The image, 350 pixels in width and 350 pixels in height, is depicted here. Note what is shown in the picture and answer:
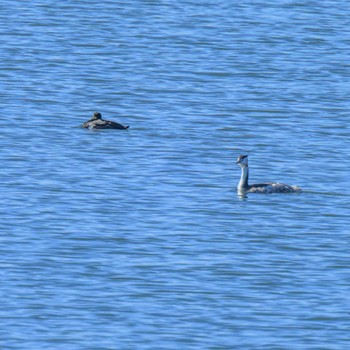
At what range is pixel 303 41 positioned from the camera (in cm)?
4875

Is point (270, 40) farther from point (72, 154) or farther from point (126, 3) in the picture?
point (72, 154)

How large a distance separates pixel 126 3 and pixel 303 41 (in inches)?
394

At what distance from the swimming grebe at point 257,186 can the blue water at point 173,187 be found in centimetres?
19

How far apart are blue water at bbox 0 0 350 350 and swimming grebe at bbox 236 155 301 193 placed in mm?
189

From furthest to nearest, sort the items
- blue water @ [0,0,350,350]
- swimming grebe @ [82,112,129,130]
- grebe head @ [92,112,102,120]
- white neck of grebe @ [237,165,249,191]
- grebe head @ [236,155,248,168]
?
grebe head @ [92,112,102,120] → swimming grebe @ [82,112,129,130] → grebe head @ [236,155,248,168] → white neck of grebe @ [237,165,249,191] → blue water @ [0,0,350,350]

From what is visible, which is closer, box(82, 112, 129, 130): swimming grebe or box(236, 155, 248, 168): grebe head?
box(236, 155, 248, 168): grebe head

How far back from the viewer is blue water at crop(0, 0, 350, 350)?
20672 millimetres

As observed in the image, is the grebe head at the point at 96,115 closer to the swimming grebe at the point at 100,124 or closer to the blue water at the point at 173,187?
the swimming grebe at the point at 100,124

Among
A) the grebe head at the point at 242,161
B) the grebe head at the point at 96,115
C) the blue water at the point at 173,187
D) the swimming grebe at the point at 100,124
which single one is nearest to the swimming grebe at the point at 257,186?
the grebe head at the point at 242,161

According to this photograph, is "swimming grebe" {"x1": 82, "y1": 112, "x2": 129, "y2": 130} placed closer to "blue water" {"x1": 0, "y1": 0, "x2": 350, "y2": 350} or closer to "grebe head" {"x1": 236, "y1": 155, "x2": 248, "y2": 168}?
"blue water" {"x1": 0, "y1": 0, "x2": 350, "y2": 350}

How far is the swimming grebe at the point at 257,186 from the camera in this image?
2805cm

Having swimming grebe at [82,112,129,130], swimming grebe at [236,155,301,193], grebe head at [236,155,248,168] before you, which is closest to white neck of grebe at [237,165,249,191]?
swimming grebe at [236,155,301,193]

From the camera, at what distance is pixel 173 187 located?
28578mm

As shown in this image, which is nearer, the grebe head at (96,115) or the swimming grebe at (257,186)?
the swimming grebe at (257,186)
